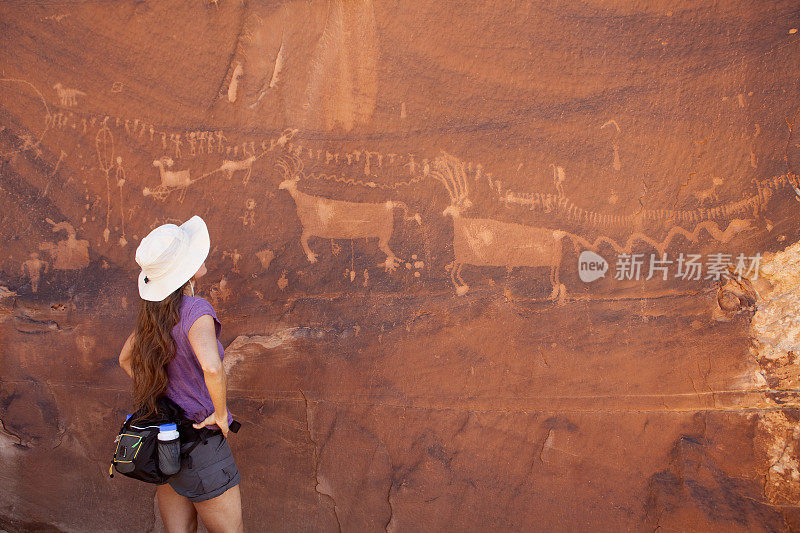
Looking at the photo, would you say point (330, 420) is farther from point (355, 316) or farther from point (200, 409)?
point (200, 409)

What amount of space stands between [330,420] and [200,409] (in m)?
0.91

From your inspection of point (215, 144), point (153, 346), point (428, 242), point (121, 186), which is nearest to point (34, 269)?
point (121, 186)

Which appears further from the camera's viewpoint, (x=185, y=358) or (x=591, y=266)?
(x=591, y=266)

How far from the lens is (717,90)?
2.45 meters

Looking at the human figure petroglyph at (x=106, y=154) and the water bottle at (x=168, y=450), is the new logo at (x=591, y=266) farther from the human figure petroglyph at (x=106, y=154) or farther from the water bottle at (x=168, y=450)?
the human figure petroglyph at (x=106, y=154)

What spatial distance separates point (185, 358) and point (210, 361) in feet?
0.50

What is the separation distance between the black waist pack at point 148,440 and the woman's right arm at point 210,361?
0.06 metres

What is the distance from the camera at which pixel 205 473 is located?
1881 mm

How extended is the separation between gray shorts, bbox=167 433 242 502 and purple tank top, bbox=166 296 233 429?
77 millimetres

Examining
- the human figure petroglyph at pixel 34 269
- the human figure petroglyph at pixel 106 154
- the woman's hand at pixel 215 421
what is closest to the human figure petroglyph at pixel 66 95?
the human figure petroglyph at pixel 106 154

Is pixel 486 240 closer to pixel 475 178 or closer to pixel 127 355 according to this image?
pixel 475 178

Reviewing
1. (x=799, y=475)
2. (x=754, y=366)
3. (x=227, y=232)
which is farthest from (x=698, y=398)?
(x=227, y=232)

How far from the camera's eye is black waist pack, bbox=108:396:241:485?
5.82 ft

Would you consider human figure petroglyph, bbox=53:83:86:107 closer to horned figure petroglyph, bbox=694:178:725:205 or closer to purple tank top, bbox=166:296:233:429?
purple tank top, bbox=166:296:233:429
